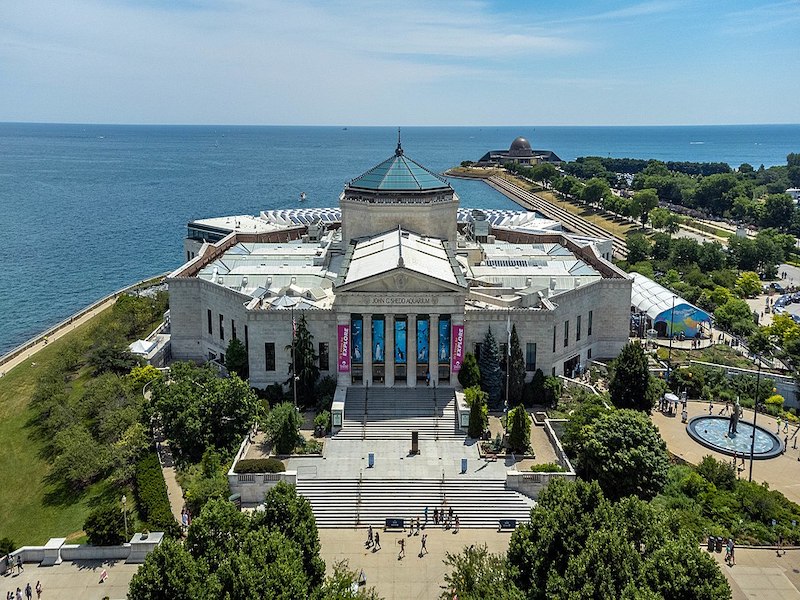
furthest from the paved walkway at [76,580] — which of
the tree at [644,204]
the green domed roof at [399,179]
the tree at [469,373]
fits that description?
the tree at [644,204]

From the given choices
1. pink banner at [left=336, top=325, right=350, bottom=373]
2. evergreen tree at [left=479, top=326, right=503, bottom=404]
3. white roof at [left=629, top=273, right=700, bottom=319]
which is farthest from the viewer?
white roof at [left=629, top=273, right=700, bottom=319]

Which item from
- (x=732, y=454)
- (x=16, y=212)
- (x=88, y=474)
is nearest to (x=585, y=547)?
(x=732, y=454)

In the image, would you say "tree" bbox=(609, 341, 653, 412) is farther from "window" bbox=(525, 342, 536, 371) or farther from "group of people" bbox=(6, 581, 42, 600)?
"group of people" bbox=(6, 581, 42, 600)

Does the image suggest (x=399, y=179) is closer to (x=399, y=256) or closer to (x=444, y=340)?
(x=399, y=256)

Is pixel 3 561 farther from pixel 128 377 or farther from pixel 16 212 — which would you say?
pixel 16 212

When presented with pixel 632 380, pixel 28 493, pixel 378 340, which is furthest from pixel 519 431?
pixel 28 493

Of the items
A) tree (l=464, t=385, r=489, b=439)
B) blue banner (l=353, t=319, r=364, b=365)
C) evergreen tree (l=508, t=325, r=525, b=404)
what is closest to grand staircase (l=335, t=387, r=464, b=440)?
tree (l=464, t=385, r=489, b=439)

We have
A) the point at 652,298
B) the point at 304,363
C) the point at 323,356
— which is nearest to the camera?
the point at 304,363
